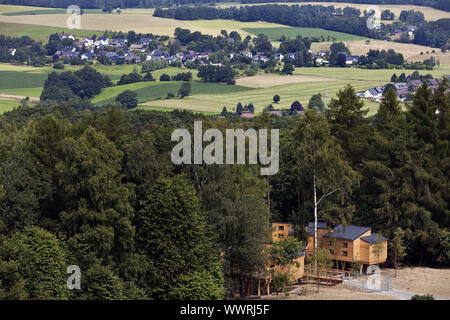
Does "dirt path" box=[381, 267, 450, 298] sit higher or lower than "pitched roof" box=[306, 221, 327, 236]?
lower

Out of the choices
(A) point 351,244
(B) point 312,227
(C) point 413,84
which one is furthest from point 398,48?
(A) point 351,244

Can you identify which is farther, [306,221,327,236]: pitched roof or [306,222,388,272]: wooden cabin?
[306,221,327,236]: pitched roof

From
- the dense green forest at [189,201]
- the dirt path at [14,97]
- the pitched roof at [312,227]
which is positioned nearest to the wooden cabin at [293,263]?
the dense green forest at [189,201]

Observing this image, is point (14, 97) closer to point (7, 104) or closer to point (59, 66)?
point (7, 104)

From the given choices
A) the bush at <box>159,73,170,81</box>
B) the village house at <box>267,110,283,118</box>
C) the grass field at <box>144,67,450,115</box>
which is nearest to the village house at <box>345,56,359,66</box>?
the grass field at <box>144,67,450,115</box>

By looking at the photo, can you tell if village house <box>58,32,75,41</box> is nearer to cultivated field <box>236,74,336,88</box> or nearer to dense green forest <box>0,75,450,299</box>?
cultivated field <box>236,74,336,88</box>
